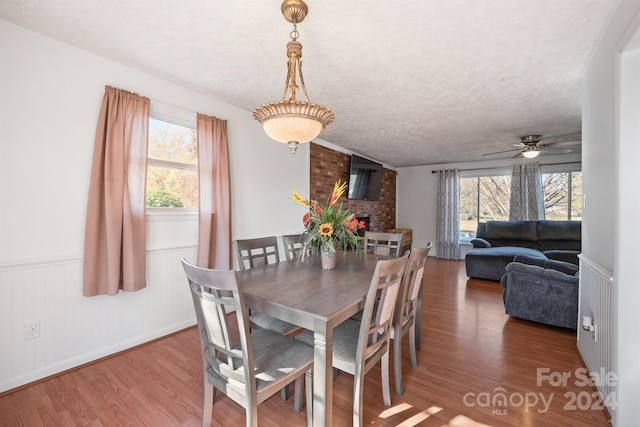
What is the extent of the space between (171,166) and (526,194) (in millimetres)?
6471

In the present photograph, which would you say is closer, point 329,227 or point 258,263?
point 329,227

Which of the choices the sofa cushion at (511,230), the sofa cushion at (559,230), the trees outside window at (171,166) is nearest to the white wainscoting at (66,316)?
the trees outside window at (171,166)

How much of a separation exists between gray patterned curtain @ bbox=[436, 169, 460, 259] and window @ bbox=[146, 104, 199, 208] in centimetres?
568

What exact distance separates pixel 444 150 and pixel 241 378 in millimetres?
5351

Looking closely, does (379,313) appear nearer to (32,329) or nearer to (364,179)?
(32,329)

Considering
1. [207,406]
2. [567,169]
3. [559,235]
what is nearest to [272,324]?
[207,406]

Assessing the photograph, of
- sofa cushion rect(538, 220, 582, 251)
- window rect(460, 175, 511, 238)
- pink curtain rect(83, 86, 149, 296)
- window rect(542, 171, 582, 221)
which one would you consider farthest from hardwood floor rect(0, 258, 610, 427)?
window rect(460, 175, 511, 238)

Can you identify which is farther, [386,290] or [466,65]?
[466,65]

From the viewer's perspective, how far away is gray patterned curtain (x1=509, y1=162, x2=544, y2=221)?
5.50 meters

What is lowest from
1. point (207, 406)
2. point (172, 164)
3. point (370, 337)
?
point (207, 406)

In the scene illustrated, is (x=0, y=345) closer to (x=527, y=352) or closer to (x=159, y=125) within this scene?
(x=159, y=125)

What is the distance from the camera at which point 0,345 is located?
5.93 feet

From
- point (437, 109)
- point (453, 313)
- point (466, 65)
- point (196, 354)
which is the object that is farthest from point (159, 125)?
point (453, 313)

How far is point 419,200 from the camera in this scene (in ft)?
23.5
